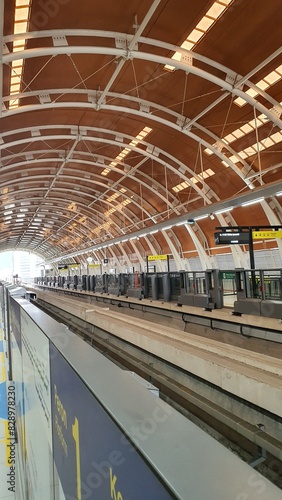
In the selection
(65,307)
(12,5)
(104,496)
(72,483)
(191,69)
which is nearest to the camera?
(104,496)

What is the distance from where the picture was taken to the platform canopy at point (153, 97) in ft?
42.3

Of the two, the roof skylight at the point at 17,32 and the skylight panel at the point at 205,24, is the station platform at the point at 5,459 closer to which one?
the roof skylight at the point at 17,32

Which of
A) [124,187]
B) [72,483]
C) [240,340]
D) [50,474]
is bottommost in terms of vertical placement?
[240,340]

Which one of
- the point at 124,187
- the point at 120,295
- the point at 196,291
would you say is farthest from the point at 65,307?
the point at 124,187

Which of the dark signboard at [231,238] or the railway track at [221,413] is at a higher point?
the dark signboard at [231,238]

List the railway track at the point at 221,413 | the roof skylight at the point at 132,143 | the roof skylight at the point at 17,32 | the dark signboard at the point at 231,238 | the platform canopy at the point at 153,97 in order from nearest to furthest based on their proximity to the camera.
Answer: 1. the railway track at the point at 221,413
2. the roof skylight at the point at 17,32
3. the platform canopy at the point at 153,97
4. the dark signboard at the point at 231,238
5. the roof skylight at the point at 132,143

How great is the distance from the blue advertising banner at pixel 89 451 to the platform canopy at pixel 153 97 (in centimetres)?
1196

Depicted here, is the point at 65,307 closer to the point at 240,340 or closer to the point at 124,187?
the point at 240,340

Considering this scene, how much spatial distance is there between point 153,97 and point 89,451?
65.5 feet

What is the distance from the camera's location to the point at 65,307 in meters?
19.7

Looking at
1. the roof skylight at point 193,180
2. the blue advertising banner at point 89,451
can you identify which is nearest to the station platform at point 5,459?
the blue advertising banner at point 89,451

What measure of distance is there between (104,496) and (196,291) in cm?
1306

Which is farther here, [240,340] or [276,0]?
[276,0]

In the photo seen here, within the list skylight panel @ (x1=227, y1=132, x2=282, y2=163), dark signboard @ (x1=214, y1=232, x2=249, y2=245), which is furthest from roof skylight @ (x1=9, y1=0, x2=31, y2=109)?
skylight panel @ (x1=227, y1=132, x2=282, y2=163)
